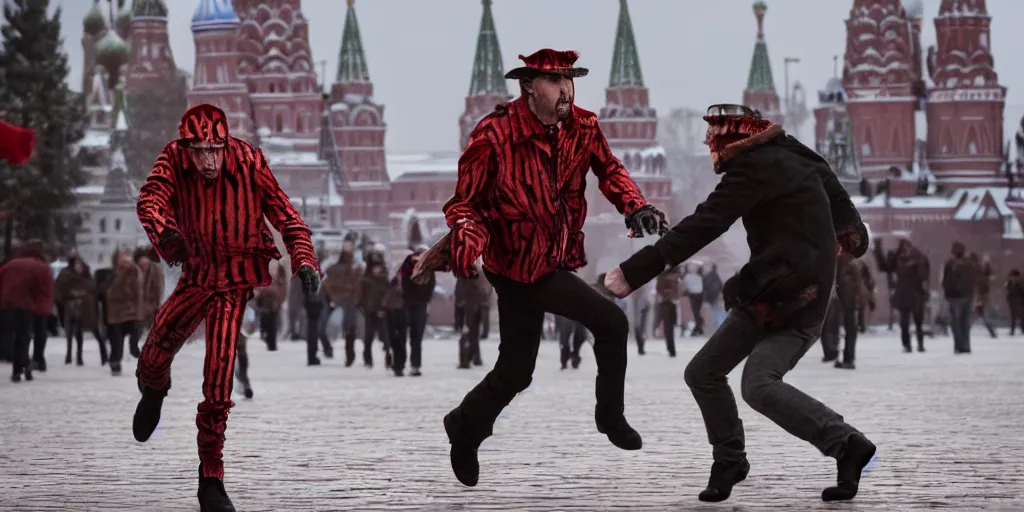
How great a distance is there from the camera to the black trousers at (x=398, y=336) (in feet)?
71.7

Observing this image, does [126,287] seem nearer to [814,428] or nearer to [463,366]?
[463,366]

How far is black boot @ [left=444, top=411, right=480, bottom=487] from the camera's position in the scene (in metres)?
8.39

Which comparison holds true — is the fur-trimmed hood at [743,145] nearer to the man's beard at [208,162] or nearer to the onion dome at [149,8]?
the man's beard at [208,162]

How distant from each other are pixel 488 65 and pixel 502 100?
3320mm

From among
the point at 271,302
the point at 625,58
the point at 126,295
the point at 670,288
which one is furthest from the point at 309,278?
the point at 625,58

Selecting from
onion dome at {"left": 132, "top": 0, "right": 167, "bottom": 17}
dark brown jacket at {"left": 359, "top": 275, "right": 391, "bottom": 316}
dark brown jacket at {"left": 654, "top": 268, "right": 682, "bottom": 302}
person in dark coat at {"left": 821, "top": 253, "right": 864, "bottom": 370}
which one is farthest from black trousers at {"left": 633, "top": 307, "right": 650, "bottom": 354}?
onion dome at {"left": 132, "top": 0, "right": 167, "bottom": 17}

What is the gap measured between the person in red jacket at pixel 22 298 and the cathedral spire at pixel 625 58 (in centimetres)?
7058

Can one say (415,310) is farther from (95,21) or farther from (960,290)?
(95,21)

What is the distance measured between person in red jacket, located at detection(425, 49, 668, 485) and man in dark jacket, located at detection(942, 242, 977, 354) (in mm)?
18651

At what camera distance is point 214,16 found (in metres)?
92.7

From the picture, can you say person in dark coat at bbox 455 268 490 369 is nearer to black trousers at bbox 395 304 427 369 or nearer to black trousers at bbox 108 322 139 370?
black trousers at bbox 395 304 427 369

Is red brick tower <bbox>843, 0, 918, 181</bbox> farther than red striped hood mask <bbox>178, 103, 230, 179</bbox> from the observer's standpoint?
Yes

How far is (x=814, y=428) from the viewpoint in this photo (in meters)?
7.87

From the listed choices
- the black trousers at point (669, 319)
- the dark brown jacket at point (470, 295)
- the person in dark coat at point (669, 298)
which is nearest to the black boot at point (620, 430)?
the dark brown jacket at point (470, 295)
